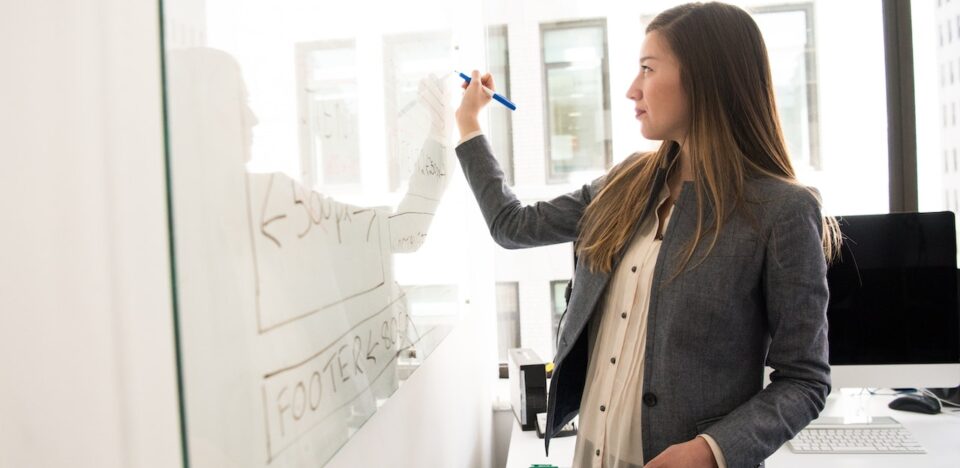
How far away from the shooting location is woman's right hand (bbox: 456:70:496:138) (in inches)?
52.9

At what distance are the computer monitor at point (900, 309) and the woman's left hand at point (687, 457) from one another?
934 millimetres

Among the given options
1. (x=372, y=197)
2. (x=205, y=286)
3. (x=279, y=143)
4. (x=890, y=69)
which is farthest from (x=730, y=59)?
(x=890, y=69)

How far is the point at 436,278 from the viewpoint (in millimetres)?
1329

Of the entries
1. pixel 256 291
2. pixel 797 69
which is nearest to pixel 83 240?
pixel 256 291

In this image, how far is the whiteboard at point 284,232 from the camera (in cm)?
46

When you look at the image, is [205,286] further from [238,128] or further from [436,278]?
[436,278]

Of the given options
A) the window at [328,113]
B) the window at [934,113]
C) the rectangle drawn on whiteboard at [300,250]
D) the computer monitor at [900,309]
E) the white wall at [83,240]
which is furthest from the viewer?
the window at [934,113]

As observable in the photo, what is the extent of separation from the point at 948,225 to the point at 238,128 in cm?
189

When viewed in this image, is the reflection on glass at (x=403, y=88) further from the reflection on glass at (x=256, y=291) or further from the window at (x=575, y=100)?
the window at (x=575, y=100)

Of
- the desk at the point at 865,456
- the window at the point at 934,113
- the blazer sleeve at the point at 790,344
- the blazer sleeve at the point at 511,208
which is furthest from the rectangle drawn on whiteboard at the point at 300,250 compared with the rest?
the window at the point at 934,113

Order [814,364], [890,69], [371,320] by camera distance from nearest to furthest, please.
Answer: [371,320] < [814,364] < [890,69]

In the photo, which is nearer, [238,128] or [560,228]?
[238,128]

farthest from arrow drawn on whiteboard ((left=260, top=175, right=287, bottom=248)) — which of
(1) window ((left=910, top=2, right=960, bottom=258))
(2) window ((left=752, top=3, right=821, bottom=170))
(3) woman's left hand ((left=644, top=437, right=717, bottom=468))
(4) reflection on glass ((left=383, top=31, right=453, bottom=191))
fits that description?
(1) window ((left=910, top=2, right=960, bottom=258))

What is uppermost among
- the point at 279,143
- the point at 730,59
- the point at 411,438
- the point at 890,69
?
the point at 890,69
